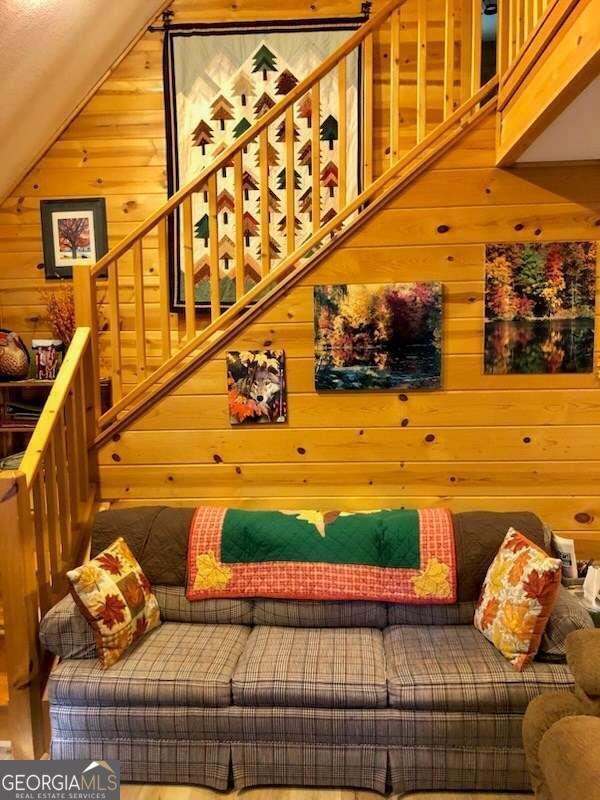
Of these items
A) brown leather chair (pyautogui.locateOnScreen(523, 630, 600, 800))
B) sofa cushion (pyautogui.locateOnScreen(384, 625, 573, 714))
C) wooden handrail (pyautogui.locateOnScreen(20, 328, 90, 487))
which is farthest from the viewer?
wooden handrail (pyautogui.locateOnScreen(20, 328, 90, 487))

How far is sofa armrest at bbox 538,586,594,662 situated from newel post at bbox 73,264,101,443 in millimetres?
2092

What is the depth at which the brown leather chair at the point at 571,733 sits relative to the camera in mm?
1405

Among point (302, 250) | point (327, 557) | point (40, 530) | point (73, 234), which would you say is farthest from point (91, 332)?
point (327, 557)

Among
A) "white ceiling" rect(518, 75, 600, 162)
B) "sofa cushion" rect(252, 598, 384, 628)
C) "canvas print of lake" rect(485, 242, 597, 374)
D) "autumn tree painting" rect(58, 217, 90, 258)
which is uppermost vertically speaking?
"white ceiling" rect(518, 75, 600, 162)

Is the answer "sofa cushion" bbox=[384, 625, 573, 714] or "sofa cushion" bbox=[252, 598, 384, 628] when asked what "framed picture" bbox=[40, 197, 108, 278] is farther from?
"sofa cushion" bbox=[384, 625, 573, 714]

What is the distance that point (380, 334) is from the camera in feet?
9.30

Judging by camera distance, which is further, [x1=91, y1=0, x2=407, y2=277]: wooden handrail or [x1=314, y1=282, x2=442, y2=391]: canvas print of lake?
[x1=314, y1=282, x2=442, y2=391]: canvas print of lake

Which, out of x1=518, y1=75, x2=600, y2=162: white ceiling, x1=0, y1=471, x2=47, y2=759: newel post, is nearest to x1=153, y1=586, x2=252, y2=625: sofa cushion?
x1=0, y1=471, x2=47, y2=759: newel post

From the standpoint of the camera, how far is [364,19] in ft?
11.6

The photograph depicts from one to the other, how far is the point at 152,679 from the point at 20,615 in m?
0.56

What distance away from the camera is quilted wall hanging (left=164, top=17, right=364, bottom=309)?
356cm

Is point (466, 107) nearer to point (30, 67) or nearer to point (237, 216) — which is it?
point (237, 216)

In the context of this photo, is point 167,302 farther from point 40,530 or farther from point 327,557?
point 327,557

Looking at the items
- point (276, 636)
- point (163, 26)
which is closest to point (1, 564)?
point (276, 636)
